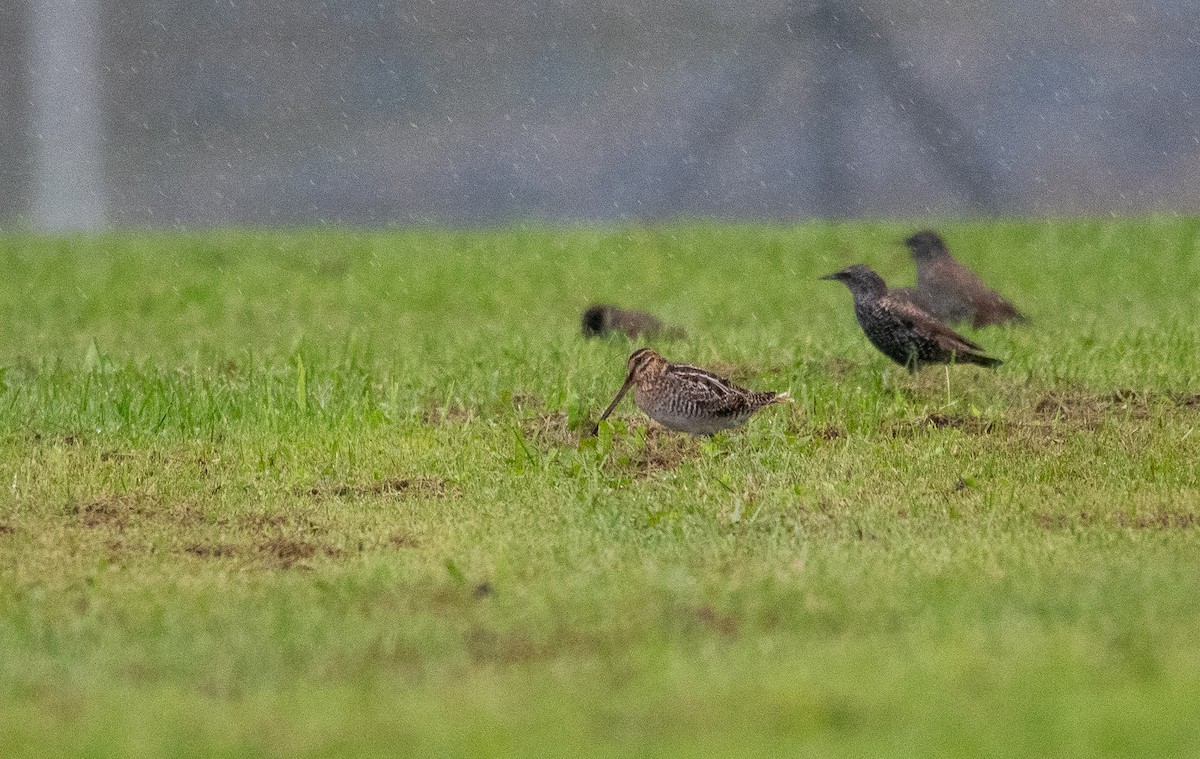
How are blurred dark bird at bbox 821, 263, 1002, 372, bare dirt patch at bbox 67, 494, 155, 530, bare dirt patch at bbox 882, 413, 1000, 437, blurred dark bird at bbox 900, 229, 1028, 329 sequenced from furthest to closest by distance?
blurred dark bird at bbox 900, 229, 1028, 329
blurred dark bird at bbox 821, 263, 1002, 372
bare dirt patch at bbox 882, 413, 1000, 437
bare dirt patch at bbox 67, 494, 155, 530

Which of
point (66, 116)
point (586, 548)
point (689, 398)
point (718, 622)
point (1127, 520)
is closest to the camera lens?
point (718, 622)

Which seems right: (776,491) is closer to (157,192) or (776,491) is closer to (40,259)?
(40,259)

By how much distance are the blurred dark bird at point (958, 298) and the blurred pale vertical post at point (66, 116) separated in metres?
11.2

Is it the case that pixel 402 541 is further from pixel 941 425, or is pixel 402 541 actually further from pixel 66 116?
pixel 66 116

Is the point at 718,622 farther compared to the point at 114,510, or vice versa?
the point at 114,510

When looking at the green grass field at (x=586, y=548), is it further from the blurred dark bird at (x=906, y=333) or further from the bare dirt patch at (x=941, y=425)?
the blurred dark bird at (x=906, y=333)

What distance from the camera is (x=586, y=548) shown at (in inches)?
256

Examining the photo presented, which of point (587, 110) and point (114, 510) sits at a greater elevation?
point (587, 110)

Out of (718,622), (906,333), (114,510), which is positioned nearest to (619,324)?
(906,333)

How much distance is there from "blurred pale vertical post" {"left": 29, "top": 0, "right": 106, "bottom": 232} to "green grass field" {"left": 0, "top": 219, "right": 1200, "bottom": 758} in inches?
317

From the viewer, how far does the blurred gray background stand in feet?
65.7

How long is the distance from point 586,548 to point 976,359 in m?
4.04

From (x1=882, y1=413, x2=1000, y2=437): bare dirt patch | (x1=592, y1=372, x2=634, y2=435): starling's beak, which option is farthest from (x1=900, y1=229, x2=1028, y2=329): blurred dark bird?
(x1=592, y1=372, x2=634, y2=435): starling's beak

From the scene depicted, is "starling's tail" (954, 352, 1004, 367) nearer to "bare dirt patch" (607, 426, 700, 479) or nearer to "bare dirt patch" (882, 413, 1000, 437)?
"bare dirt patch" (882, 413, 1000, 437)
